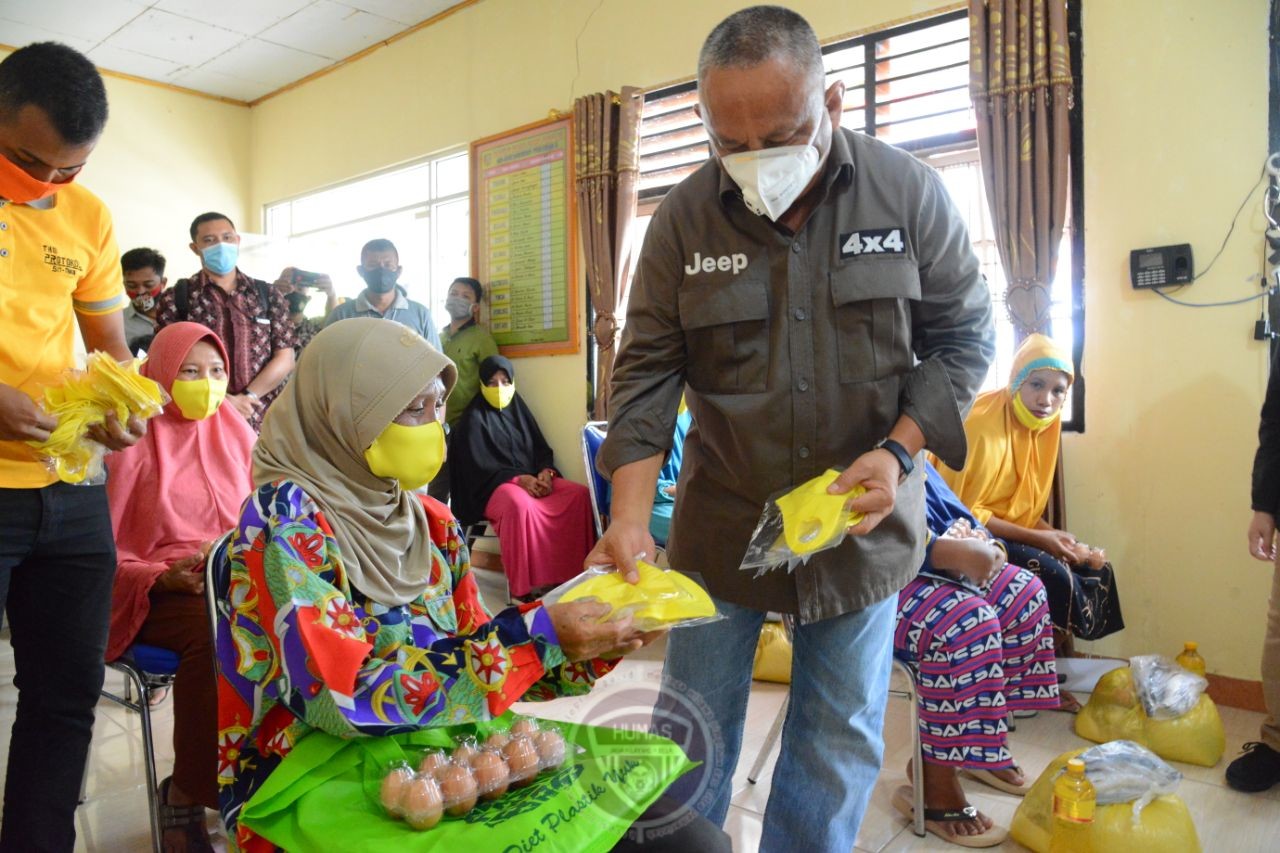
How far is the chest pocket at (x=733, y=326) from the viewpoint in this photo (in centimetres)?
133

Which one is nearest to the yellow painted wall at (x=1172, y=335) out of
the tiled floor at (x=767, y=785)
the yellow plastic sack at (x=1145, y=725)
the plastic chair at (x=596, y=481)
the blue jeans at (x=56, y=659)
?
the tiled floor at (x=767, y=785)

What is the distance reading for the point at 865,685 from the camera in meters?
1.35

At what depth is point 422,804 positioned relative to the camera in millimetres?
994

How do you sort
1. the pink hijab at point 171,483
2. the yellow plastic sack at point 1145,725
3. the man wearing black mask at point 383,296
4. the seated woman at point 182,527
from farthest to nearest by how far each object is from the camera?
the man wearing black mask at point 383,296, the yellow plastic sack at point 1145,725, the pink hijab at point 171,483, the seated woman at point 182,527

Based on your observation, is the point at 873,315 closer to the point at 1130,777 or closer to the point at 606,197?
the point at 1130,777

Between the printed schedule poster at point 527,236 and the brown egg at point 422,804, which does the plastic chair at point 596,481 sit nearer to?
the printed schedule poster at point 527,236

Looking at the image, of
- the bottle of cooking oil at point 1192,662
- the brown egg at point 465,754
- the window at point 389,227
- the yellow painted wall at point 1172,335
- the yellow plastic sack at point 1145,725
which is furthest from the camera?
the window at point 389,227

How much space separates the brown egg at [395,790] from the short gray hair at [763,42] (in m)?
0.96

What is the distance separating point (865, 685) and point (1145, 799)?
94 centimetres

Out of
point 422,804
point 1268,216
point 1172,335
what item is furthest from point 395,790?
point 1268,216

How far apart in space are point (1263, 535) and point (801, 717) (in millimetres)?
1750

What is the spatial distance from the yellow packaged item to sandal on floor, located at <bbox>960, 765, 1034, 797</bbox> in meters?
2.20

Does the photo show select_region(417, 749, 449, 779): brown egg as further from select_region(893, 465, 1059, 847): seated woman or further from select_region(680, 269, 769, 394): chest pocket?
select_region(893, 465, 1059, 847): seated woman

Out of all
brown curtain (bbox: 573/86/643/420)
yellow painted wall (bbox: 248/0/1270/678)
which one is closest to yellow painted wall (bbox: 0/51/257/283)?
brown curtain (bbox: 573/86/643/420)
